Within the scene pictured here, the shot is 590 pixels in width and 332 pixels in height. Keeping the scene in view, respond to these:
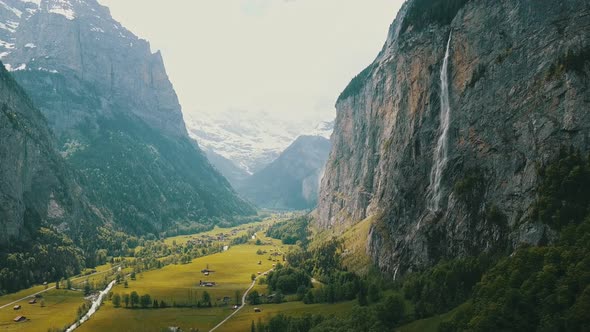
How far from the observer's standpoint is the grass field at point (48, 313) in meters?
149

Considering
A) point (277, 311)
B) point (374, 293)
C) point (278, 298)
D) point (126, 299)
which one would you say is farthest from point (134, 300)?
point (374, 293)

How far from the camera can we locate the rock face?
362ft

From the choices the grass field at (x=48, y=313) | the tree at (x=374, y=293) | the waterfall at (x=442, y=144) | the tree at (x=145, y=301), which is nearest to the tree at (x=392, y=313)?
the tree at (x=374, y=293)

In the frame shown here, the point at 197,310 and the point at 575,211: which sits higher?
the point at 575,211

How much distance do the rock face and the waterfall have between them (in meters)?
1.78

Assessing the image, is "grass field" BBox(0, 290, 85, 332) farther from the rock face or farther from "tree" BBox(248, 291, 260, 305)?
the rock face

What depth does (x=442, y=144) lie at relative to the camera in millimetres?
149250

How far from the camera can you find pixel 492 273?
341 ft

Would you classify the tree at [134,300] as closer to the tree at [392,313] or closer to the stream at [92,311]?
the stream at [92,311]

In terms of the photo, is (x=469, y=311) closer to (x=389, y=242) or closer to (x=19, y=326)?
(x=389, y=242)

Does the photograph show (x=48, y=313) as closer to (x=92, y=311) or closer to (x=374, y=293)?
(x=92, y=311)

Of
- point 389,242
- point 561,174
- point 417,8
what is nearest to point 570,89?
point 561,174

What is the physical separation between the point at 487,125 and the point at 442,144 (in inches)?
784

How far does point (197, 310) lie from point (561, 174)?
118619 mm
